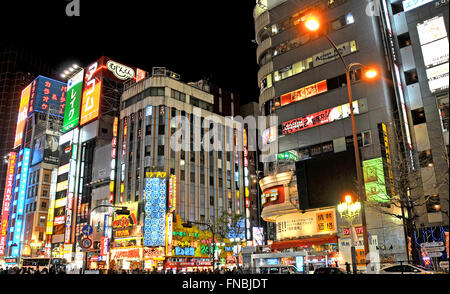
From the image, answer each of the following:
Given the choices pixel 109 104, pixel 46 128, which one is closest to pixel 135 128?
pixel 109 104

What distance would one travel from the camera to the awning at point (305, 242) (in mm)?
34719

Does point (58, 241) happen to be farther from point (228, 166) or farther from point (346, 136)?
point (346, 136)

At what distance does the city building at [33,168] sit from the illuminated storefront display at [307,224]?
6807 cm

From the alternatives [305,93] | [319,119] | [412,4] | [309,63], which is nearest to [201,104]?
[309,63]

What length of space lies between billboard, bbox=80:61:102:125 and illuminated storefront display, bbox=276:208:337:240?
54317 millimetres

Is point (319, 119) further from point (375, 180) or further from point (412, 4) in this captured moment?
point (412, 4)

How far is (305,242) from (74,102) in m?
71.3

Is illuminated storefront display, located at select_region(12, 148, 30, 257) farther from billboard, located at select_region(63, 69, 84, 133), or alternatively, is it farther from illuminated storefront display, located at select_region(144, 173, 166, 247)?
illuminated storefront display, located at select_region(144, 173, 166, 247)

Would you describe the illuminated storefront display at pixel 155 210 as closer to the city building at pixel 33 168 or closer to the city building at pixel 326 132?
the city building at pixel 326 132

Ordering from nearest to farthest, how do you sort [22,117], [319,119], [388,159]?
[388,159] → [319,119] → [22,117]

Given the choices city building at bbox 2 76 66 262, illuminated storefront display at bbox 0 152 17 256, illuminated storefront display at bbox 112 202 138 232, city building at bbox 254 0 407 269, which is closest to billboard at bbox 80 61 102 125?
city building at bbox 2 76 66 262

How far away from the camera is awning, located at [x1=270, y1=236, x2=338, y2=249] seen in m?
34.7

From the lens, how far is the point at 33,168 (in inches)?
3770
